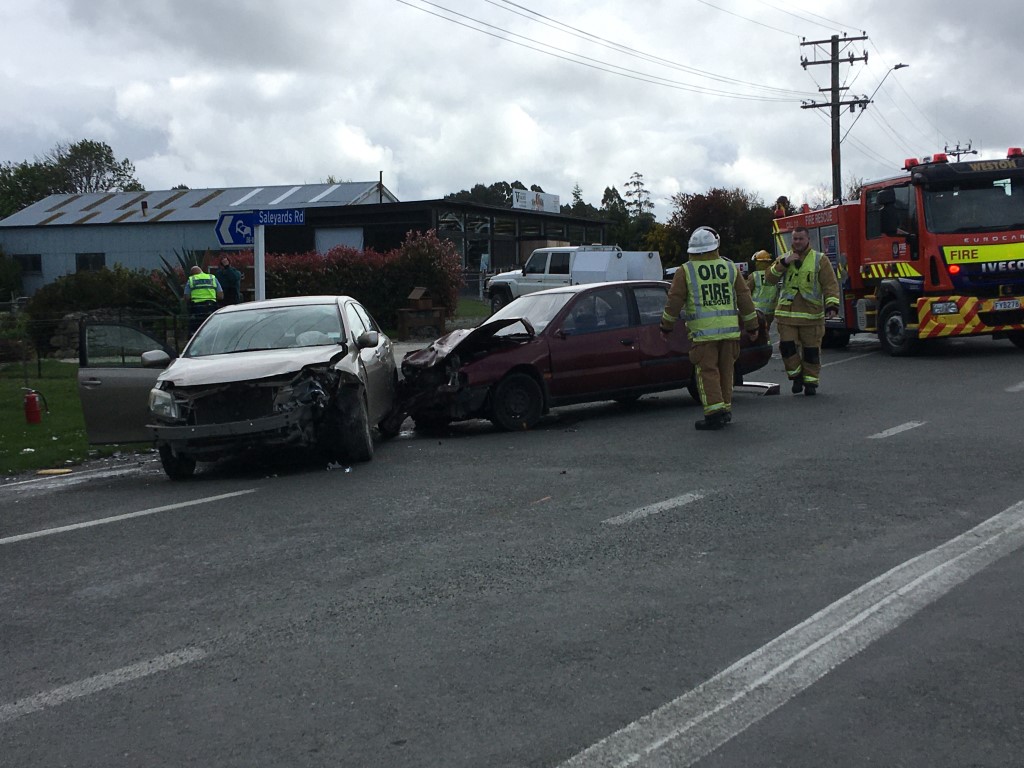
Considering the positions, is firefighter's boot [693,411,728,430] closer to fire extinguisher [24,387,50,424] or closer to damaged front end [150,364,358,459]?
damaged front end [150,364,358,459]

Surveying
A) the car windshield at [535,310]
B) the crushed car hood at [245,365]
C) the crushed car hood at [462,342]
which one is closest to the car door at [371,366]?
the crushed car hood at [462,342]

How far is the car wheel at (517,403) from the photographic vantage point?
11.9 metres

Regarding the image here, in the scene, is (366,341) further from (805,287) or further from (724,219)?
(724,219)

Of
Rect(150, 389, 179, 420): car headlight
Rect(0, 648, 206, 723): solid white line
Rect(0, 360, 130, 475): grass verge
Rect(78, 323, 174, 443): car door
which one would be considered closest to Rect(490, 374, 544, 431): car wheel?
Rect(78, 323, 174, 443): car door

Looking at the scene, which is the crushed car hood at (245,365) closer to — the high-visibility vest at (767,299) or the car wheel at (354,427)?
the car wheel at (354,427)

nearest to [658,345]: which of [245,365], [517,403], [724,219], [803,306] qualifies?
[517,403]

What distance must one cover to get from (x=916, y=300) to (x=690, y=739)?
49.7ft

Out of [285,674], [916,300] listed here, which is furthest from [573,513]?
[916,300]

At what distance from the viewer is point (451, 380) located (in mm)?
11734

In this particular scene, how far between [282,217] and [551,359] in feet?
18.5

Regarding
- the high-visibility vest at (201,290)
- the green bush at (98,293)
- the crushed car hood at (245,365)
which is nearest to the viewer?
the crushed car hood at (245,365)

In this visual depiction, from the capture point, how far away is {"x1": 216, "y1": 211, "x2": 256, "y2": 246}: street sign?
1628cm

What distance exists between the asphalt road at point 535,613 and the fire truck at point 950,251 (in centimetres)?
825

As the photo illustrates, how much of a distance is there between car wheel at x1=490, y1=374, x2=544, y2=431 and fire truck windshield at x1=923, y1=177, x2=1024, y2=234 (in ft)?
27.8
